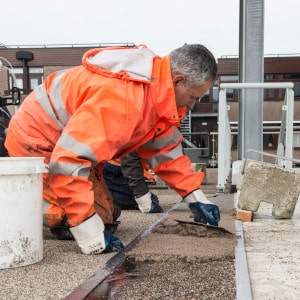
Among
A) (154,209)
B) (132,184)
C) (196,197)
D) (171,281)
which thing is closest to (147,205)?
(154,209)

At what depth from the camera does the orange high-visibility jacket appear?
2.23 m

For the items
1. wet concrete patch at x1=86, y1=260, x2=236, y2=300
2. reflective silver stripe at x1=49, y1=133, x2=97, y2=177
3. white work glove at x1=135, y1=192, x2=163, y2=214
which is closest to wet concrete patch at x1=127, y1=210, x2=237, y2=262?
wet concrete patch at x1=86, y1=260, x2=236, y2=300

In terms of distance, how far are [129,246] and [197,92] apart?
2.82ft

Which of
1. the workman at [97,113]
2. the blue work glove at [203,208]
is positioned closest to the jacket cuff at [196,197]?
the blue work glove at [203,208]

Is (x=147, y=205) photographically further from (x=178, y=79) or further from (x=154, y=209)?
(x=178, y=79)

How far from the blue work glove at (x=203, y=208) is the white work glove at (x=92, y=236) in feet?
2.41

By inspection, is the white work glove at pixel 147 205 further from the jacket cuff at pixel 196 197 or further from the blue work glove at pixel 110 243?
the blue work glove at pixel 110 243

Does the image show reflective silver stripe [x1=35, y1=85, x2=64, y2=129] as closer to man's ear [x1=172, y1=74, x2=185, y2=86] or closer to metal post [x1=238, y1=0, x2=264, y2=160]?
man's ear [x1=172, y1=74, x2=185, y2=86]

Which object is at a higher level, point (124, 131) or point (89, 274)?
point (124, 131)

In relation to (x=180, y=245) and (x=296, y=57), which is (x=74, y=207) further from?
(x=296, y=57)

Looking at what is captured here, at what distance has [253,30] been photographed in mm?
5750

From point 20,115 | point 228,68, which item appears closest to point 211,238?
point 20,115

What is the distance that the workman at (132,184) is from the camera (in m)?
4.21

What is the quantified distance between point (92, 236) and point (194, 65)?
0.97m
